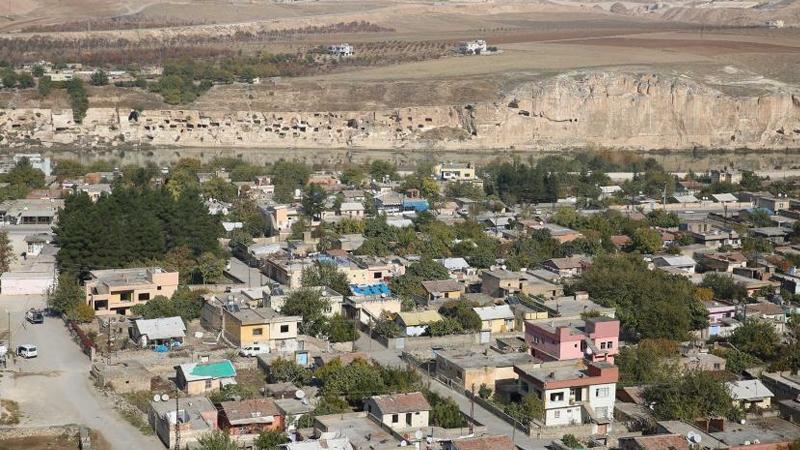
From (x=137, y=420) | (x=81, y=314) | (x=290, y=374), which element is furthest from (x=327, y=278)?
(x=137, y=420)

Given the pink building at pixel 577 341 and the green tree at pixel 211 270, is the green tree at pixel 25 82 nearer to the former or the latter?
the green tree at pixel 211 270

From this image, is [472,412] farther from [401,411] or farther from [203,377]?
[203,377]

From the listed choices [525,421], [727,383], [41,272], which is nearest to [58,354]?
[41,272]

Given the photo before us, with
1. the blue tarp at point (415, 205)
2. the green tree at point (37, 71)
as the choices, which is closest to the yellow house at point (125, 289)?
the blue tarp at point (415, 205)

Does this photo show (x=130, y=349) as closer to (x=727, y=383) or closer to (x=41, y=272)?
(x=41, y=272)

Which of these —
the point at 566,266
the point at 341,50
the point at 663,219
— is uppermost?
the point at 566,266
